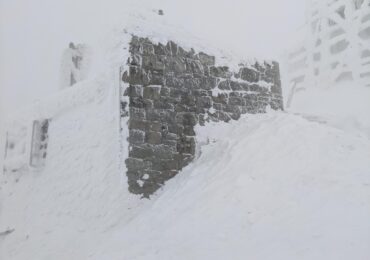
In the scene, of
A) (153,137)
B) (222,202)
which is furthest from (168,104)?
(222,202)

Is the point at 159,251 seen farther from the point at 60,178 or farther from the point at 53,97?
the point at 53,97

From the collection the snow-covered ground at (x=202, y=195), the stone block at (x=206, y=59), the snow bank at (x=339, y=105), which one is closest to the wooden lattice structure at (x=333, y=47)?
the snow bank at (x=339, y=105)

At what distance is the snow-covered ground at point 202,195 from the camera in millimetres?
2936

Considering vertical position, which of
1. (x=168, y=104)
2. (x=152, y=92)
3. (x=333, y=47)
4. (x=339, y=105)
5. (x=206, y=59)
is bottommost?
(x=168, y=104)

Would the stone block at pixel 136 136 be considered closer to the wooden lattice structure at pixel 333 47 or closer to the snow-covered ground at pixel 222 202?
the snow-covered ground at pixel 222 202

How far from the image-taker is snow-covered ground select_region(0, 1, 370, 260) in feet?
9.63

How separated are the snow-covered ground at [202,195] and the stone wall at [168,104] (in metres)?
0.15

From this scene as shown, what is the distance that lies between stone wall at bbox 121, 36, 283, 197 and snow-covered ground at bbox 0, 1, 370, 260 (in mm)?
147

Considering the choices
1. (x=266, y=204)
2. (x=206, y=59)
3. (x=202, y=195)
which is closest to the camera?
(x=266, y=204)

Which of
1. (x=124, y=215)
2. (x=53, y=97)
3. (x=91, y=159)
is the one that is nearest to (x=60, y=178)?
(x=91, y=159)

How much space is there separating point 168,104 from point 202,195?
4.67 ft

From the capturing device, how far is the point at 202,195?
3.95 meters

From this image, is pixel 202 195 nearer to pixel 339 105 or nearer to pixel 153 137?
pixel 153 137

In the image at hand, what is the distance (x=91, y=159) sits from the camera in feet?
18.7
